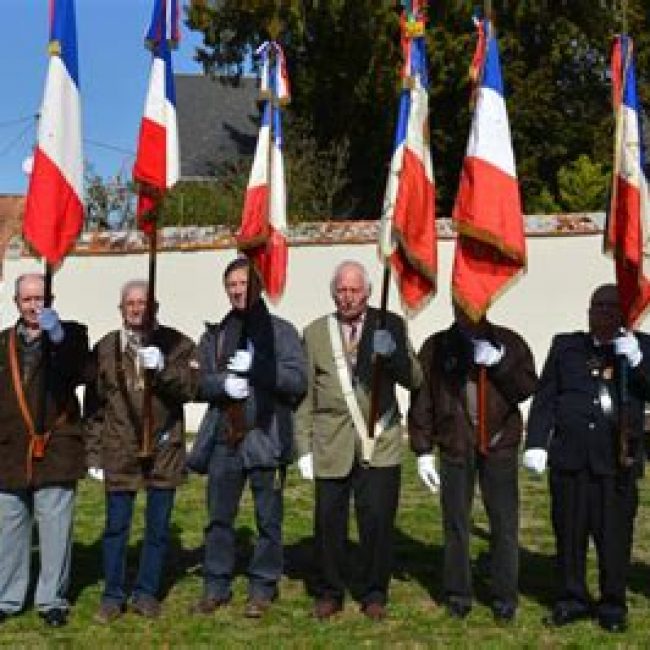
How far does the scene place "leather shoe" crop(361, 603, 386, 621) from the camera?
6.10 m

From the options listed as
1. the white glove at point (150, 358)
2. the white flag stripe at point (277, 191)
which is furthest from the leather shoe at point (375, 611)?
the white flag stripe at point (277, 191)

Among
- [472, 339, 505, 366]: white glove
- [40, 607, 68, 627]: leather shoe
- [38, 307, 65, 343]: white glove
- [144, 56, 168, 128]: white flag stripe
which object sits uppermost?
[144, 56, 168, 128]: white flag stripe

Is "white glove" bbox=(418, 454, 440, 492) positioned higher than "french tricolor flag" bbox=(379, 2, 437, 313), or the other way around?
"french tricolor flag" bbox=(379, 2, 437, 313)

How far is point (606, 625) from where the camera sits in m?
5.86

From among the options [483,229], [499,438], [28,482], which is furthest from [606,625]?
[28,482]

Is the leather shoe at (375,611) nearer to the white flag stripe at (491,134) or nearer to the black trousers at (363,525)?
the black trousers at (363,525)

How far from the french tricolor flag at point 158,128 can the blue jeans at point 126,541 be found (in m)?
1.47

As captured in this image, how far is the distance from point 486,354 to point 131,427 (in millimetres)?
1901

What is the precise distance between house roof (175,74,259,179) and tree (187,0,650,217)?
6.46 m

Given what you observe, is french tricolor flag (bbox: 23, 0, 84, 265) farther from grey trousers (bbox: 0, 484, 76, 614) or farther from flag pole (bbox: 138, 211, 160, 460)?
grey trousers (bbox: 0, 484, 76, 614)

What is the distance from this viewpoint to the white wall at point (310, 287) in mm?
11797

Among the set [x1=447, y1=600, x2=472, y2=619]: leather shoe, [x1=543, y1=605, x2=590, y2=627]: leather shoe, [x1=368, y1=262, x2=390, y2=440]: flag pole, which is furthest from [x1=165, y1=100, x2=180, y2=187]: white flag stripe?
[x1=543, y1=605, x2=590, y2=627]: leather shoe

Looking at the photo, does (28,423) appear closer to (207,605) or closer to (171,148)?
(207,605)

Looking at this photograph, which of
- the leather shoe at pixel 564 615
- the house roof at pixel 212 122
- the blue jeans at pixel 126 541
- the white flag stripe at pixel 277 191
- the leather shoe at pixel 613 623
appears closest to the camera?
the leather shoe at pixel 613 623
